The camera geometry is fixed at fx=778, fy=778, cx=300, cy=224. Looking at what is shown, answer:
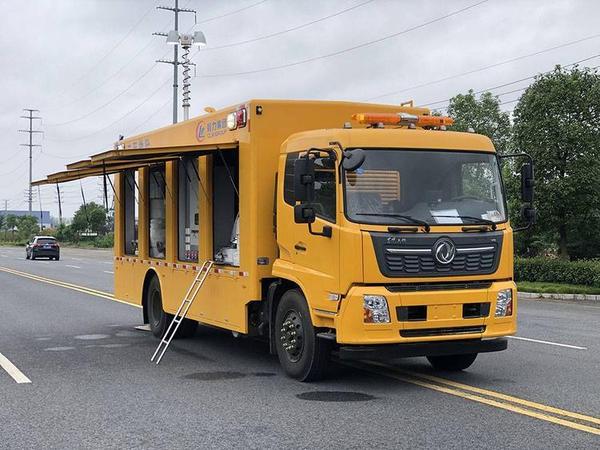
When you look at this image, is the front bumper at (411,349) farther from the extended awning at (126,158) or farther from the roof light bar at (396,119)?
the extended awning at (126,158)

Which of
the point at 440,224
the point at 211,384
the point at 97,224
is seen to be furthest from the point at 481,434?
the point at 97,224

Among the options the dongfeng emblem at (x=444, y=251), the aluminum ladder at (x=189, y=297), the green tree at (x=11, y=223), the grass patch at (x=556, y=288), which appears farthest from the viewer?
the green tree at (x=11, y=223)

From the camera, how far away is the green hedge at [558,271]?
2016cm

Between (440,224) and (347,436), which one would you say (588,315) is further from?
(347,436)

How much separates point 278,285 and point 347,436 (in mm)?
2807

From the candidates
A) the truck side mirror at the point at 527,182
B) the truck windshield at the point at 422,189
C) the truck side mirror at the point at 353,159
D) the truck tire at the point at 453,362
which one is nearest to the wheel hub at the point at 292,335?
the truck windshield at the point at 422,189

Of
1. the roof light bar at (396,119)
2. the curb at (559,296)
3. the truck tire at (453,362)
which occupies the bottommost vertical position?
the curb at (559,296)

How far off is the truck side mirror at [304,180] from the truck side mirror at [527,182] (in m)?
2.40

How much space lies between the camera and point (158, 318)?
38.3 feet

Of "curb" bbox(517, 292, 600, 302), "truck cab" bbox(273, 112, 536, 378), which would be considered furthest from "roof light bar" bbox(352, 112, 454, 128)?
"curb" bbox(517, 292, 600, 302)

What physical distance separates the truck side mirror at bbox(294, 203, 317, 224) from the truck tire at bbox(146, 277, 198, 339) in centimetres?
435

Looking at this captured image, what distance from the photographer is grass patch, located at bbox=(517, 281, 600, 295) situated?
1947 cm

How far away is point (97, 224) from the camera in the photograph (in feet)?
254

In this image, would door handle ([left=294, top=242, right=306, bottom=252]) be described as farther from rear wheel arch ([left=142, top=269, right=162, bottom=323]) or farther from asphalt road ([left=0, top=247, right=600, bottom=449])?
rear wheel arch ([left=142, top=269, right=162, bottom=323])
